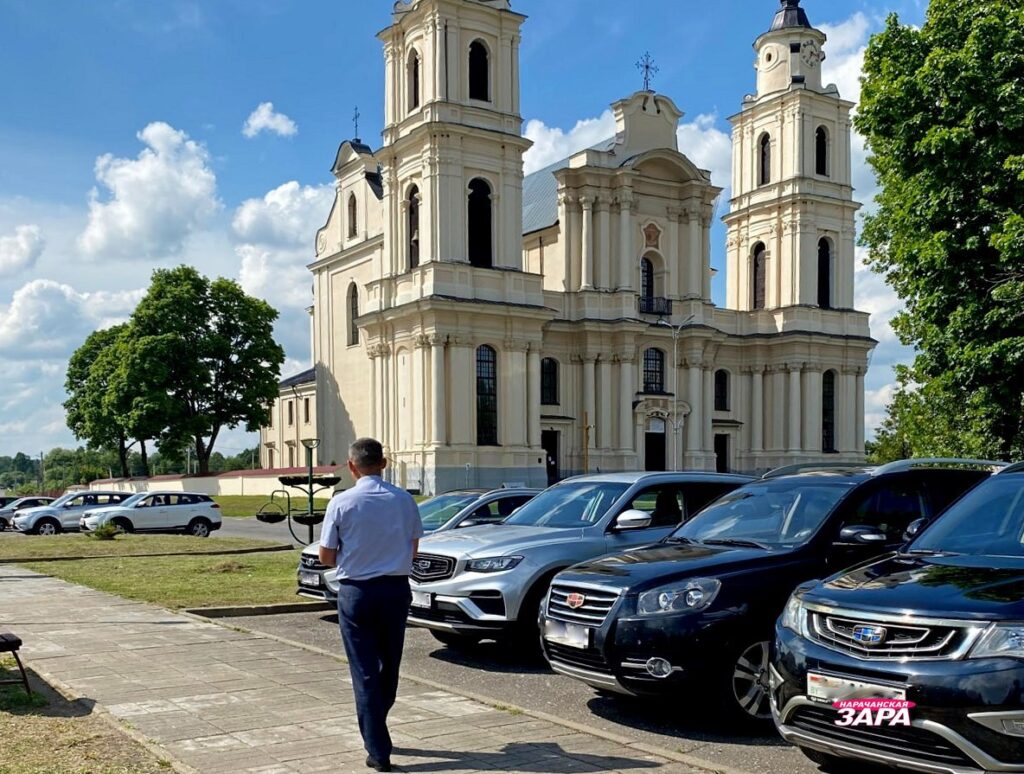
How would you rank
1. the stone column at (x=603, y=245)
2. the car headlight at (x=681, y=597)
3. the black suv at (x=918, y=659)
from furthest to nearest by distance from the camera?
the stone column at (x=603, y=245)
the car headlight at (x=681, y=597)
the black suv at (x=918, y=659)

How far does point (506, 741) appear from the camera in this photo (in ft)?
23.1

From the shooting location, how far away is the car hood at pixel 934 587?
546 cm

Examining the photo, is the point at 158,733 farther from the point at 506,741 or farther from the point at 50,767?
the point at 506,741

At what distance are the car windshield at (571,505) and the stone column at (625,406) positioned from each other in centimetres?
4354

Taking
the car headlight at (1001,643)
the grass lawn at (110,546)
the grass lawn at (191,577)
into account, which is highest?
the car headlight at (1001,643)

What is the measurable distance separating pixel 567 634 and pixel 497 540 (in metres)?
2.58

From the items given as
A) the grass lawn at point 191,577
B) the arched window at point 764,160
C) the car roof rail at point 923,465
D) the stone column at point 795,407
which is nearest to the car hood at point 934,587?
the car roof rail at point 923,465

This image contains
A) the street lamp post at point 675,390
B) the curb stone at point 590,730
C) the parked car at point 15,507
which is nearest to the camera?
the curb stone at point 590,730

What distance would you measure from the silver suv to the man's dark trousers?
3.36m

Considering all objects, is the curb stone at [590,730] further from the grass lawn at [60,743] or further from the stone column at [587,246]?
the stone column at [587,246]

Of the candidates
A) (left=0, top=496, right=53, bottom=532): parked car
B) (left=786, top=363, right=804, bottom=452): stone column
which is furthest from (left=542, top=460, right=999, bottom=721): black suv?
(left=786, top=363, right=804, bottom=452): stone column

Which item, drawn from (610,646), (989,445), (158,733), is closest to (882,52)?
(989,445)

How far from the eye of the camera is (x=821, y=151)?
209 ft

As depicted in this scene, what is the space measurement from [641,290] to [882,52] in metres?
38.0
